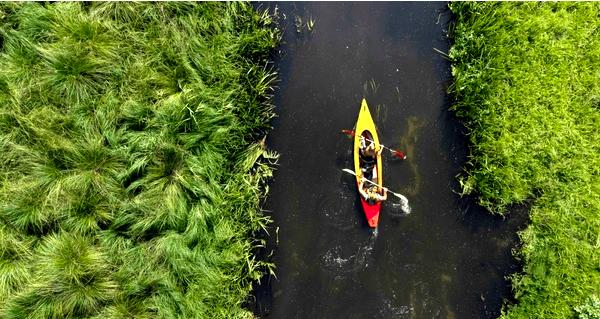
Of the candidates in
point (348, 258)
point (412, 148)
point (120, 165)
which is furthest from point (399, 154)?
point (120, 165)

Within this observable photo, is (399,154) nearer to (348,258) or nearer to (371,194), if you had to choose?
(371,194)

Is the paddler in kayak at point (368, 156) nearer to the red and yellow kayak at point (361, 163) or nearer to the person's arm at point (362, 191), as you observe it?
the red and yellow kayak at point (361, 163)

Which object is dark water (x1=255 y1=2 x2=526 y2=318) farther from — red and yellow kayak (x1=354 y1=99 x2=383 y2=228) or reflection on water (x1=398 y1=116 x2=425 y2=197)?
red and yellow kayak (x1=354 y1=99 x2=383 y2=228)

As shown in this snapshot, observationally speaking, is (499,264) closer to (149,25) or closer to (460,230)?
(460,230)

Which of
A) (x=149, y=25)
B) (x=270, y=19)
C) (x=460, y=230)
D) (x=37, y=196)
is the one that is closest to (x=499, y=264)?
(x=460, y=230)

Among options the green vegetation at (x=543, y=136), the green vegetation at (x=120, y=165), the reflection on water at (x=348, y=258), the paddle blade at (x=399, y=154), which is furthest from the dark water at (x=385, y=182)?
the green vegetation at (x=120, y=165)
